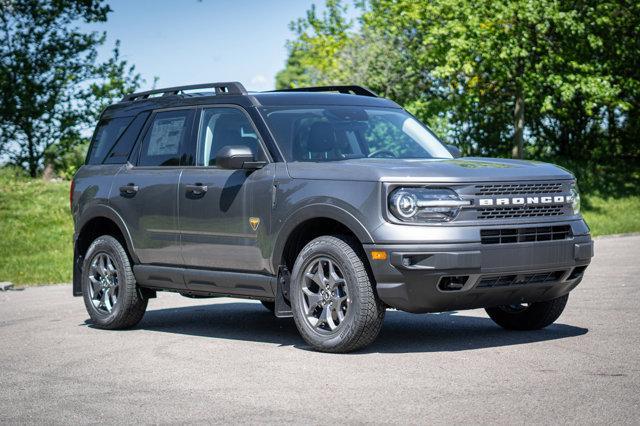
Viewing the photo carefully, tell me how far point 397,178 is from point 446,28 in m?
24.9

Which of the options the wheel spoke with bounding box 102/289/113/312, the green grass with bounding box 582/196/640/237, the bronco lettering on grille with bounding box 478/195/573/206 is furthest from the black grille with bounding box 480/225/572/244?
the green grass with bounding box 582/196/640/237

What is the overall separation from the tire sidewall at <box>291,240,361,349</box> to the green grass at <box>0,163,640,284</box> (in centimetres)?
958

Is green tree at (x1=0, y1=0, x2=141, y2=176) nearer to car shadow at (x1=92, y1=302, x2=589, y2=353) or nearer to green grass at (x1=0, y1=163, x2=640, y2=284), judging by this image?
green grass at (x1=0, y1=163, x2=640, y2=284)

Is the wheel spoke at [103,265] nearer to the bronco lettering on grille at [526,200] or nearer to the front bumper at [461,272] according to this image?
the front bumper at [461,272]

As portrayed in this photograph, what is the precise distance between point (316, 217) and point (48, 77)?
28910 millimetres

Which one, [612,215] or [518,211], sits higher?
[518,211]

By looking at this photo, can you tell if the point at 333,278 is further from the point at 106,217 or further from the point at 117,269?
the point at 106,217

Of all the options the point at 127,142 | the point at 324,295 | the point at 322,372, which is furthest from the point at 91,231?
the point at 322,372

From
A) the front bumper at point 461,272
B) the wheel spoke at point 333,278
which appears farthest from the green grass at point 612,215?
the wheel spoke at point 333,278

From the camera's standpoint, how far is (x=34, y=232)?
76.2 ft

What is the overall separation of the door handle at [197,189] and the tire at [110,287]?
126cm

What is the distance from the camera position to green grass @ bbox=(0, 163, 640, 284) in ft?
62.4

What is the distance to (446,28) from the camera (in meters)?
32.0

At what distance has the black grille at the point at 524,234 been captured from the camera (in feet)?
26.2
